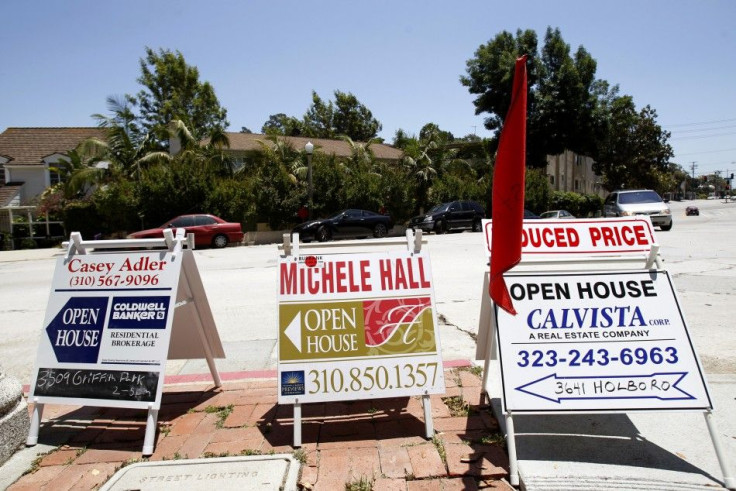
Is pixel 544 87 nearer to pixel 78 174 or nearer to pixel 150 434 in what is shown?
pixel 78 174

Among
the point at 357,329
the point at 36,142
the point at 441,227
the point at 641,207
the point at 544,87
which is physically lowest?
the point at 441,227

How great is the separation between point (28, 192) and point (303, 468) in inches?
1380

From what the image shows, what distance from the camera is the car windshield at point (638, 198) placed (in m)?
21.7

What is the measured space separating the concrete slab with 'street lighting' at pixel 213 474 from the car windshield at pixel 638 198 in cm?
2188

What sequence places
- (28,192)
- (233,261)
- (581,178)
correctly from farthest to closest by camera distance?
(581,178) < (28,192) < (233,261)

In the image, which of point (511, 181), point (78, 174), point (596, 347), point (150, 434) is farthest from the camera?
point (78, 174)

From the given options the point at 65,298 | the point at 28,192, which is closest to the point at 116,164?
the point at 28,192

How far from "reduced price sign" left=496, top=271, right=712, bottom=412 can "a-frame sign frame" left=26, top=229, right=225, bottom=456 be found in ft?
7.63

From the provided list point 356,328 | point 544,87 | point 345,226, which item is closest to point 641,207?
point 345,226

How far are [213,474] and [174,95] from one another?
40668 mm

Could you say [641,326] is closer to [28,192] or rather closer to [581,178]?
[28,192]

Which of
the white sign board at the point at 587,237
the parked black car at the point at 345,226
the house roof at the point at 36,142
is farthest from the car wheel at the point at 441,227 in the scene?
the house roof at the point at 36,142

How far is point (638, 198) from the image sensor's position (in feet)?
72.0

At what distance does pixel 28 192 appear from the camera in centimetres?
3119
